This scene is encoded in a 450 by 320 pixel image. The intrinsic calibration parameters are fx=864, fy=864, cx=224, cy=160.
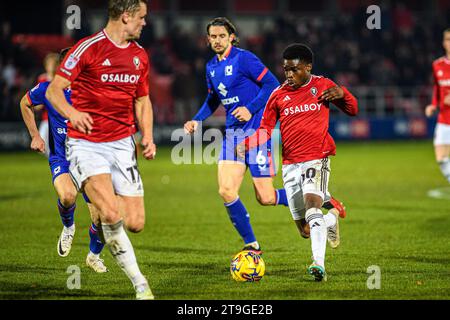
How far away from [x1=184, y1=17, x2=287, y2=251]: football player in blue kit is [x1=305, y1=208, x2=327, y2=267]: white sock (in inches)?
58.0

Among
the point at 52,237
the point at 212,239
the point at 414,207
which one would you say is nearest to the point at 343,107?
the point at 212,239

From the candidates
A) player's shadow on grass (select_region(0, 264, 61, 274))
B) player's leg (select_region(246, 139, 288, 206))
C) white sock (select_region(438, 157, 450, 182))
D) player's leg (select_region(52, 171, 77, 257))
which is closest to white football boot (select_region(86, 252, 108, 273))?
player's shadow on grass (select_region(0, 264, 61, 274))

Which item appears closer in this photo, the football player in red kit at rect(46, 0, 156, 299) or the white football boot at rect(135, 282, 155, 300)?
the white football boot at rect(135, 282, 155, 300)

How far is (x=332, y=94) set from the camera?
26.1 feet

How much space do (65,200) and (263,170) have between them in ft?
7.08

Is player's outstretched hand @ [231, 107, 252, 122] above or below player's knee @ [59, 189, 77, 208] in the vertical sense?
above

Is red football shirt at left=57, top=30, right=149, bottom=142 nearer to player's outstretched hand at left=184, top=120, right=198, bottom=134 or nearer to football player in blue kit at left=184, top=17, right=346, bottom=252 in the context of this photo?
player's outstretched hand at left=184, top=120, right=198, bottom=134

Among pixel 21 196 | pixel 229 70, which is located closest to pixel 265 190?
pixel 229 70

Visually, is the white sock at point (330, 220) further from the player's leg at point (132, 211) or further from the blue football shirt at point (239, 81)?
the player's leg at point (132, 211)

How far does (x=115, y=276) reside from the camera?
8.12m

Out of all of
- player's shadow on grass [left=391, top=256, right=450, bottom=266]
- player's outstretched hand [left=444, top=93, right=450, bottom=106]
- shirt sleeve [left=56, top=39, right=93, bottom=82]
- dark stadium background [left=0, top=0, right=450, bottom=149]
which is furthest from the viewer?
dark stadium background [left=0, top=0, right=450, bottom=149]

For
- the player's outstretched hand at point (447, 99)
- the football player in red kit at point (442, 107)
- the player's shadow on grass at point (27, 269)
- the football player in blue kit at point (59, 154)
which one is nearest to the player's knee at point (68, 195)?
the football player in blue kit at point (59, 154)

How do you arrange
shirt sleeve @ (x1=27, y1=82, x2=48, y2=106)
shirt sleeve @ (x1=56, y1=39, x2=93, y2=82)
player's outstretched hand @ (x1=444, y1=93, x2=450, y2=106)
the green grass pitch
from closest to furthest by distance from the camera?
shirt sleeve @ (x1=56, y1=39, x2=93, y2=82), the green grass pitch, shirt sleeve @ (x1=27, y1=82, x2=48, y2=106), player's outstretched hand @ (x1=444, y1=93, x2=450, y2=106)

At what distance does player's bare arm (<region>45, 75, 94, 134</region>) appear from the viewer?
21.5 ft
